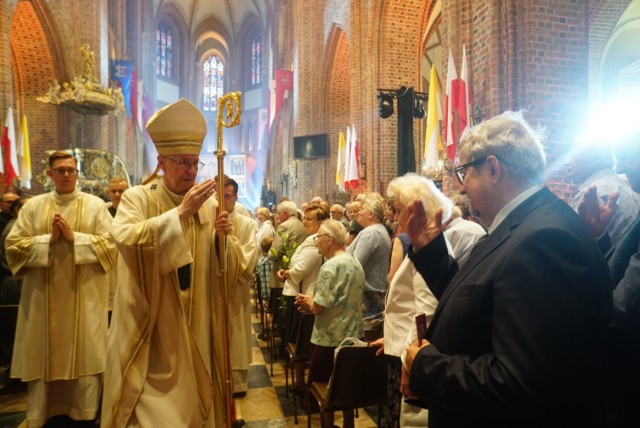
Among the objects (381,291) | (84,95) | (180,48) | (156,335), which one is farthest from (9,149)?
(180,48)

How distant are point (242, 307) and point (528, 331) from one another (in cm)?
304

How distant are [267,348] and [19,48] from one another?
1101cm

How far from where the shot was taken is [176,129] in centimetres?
266

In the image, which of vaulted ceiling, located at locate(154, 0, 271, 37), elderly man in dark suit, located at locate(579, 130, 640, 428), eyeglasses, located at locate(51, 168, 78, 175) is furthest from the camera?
vaulted ceiling, located at locate(154, 0, 271, 37)

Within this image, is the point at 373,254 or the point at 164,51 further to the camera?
the point at 164,51

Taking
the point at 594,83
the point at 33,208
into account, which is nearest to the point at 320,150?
the point at 594,83

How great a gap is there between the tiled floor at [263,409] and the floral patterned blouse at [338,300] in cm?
100

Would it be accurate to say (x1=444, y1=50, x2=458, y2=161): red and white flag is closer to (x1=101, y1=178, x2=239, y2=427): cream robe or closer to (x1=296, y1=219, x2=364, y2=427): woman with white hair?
(x1=296, y1=219, x2=364, y2=427): woman with white hair

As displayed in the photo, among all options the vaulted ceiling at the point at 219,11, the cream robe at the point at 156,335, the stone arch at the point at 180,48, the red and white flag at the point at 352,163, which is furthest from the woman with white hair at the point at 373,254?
the stone arch at the point at 180,48

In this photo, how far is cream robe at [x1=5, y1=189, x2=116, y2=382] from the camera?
3.63 metres

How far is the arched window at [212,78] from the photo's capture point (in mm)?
41344

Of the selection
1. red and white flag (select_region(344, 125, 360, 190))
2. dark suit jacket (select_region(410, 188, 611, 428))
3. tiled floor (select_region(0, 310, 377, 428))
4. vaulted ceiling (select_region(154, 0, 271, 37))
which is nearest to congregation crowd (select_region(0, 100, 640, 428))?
dark suit jacket (select_region(410, 188, 611, 428))

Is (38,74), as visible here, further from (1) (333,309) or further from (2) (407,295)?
(2) (407,295)

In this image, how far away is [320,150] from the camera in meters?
15.2
